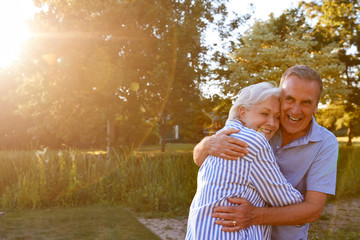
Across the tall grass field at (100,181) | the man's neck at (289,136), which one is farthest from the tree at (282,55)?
the man's neck at (289,136)

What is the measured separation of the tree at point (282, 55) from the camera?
2570cm

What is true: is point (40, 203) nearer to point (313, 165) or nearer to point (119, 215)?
point (119, 215)

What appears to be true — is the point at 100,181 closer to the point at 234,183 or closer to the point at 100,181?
the point at 100,181

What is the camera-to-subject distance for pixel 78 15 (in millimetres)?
16609

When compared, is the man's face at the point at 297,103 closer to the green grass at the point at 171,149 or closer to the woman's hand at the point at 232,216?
the woman's hand at the point at 232,216

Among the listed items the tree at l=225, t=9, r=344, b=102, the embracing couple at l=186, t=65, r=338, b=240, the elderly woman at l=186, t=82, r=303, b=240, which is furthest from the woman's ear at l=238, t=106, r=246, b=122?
the tree at l=225, t=9, r=344, b=102

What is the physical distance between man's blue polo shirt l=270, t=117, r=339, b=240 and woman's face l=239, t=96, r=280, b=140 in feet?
0.77

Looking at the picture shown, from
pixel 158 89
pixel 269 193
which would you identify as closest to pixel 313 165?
pixel 269 193

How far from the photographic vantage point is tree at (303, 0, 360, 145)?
13094 mm

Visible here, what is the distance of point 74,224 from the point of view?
5.96 metres

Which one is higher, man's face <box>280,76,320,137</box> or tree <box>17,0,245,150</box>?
tree <box>17,0,245,150</box>

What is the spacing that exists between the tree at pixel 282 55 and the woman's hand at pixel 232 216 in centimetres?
2293

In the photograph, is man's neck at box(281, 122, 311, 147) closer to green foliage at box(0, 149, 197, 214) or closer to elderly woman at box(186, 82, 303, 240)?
elderly woman at box(186, 82, 303, 240)

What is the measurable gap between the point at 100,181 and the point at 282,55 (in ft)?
69.1
